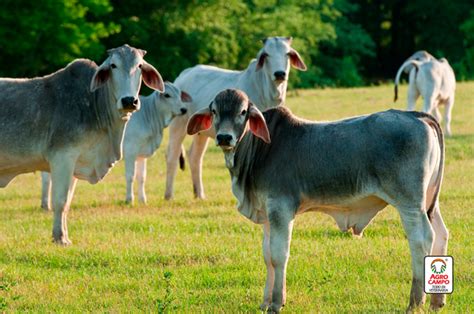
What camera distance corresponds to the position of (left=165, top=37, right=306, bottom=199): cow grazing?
11.9 m

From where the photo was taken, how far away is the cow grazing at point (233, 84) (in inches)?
468

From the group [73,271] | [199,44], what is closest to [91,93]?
[73,271]

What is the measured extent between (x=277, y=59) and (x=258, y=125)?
5.06 meters

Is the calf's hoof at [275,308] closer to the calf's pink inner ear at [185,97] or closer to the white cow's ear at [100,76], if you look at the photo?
the white cow's ear at [100,76]

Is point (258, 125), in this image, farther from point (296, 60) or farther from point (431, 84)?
point (431, 84)

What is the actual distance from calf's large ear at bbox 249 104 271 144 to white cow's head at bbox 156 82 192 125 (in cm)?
580

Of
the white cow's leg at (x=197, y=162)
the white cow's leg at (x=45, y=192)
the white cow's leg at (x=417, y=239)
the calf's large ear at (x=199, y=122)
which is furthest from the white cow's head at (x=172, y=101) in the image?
the white cow's leg at (x=417, y=239)

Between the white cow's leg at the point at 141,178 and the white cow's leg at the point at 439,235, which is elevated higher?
the white cow's leg at the point at 141,178

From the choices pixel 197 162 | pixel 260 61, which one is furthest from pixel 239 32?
pixel 260 61

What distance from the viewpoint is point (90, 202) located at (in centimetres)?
1291

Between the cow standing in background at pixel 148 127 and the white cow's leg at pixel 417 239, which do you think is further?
the cow standing in background at pixel 148 127

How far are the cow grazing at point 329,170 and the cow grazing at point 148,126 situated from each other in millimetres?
5488

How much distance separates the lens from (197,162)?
13.3m

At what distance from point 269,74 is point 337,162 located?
17.3 feet
